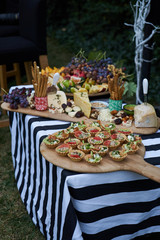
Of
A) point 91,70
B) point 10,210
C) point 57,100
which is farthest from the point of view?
point 91,70

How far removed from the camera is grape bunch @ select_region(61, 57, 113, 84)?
2.10 metres

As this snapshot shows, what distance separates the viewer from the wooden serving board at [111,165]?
3.92 ft

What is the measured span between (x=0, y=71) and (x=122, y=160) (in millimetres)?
2221

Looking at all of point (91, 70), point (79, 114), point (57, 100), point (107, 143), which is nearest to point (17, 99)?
point (57, 100)

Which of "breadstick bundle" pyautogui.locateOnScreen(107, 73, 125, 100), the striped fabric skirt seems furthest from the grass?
"breadstick bundle" pyautogui.locateOnScreen(107, 73, 125, 100)

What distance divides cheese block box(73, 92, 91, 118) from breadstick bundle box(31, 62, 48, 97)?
0.20 m

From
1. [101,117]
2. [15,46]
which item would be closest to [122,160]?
[101,117]

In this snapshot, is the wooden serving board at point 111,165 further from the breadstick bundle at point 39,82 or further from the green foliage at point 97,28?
the green foliage at point 97,28

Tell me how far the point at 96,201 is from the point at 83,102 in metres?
0.68

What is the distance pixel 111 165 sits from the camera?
124cm

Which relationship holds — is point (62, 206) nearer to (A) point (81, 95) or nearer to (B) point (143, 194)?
(B) point (143, 194)

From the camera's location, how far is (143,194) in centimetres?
136

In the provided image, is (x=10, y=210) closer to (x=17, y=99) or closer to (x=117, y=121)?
(x=17, y=99)

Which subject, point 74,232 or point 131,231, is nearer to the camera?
point 74,232
